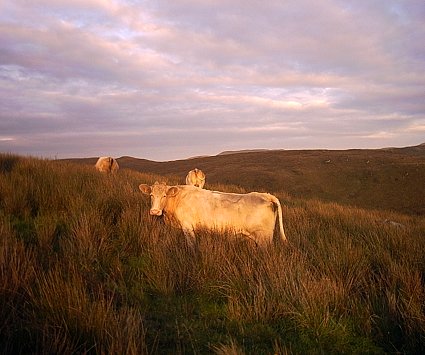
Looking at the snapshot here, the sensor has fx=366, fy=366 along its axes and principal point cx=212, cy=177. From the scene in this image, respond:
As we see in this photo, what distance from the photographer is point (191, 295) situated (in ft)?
16.4

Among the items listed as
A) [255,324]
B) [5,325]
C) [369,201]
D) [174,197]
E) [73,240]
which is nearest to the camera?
[5,325]

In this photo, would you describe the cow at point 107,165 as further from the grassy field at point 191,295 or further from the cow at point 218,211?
the cow at point 218,211

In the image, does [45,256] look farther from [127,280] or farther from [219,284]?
[219,284]

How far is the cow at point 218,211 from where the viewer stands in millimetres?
7055

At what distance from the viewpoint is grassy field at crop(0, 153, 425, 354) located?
3.37m

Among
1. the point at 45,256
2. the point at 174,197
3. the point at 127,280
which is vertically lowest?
the point at 127,280

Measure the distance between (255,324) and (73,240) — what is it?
3.38 m

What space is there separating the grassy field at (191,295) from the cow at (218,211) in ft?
1.08

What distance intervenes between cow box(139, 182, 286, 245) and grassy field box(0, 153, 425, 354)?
0.33 metres

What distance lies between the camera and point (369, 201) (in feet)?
92.1

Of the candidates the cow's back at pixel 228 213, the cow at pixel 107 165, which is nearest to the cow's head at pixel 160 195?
the cow's back at pixel 228 213

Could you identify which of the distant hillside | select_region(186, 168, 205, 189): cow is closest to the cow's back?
select_region(186, 168, 205, 189): cow

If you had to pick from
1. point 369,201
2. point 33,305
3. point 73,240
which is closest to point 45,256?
point 73,240

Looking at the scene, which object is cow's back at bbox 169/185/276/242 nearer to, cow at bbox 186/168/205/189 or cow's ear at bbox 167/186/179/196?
cow's ear at bbox 167/186/179/196
